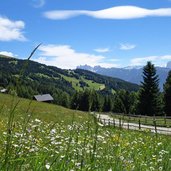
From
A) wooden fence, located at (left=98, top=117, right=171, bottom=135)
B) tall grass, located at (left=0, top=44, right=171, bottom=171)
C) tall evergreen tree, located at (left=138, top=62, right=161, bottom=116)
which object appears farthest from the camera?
tall evergreen tree, located at (left=138, top=62, right=161, bottom=116)

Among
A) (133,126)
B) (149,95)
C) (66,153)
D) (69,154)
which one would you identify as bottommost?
(133,126)

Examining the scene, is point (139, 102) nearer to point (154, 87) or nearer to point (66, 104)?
point (154, 87)

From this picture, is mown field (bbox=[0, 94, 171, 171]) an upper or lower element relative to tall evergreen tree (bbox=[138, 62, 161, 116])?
lower

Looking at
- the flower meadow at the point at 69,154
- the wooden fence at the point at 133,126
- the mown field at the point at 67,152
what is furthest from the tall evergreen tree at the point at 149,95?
the flower meadow at the point at 69,154

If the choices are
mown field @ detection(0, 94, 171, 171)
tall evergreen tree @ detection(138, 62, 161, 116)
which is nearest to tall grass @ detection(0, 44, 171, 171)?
mown field @ detection(0, 94, 171, 171)

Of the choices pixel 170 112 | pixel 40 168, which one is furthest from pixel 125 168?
pixel 170 112

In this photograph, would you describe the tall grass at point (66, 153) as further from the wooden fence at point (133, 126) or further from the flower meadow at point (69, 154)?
the wooden fence at point (133, 126)

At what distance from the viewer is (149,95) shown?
3248 inches

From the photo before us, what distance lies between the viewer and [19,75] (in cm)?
282

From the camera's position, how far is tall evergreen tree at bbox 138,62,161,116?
81.2 meters

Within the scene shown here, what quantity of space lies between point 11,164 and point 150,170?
2332 millimetres

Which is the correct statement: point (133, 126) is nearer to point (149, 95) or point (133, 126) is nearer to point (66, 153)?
point (66, 153)

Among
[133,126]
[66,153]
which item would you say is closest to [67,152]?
[66,153]

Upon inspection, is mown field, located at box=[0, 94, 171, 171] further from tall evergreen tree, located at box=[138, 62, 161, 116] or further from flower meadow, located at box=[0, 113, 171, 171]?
tall evergreen tree, located at box=[138, 62, 161, 116]
